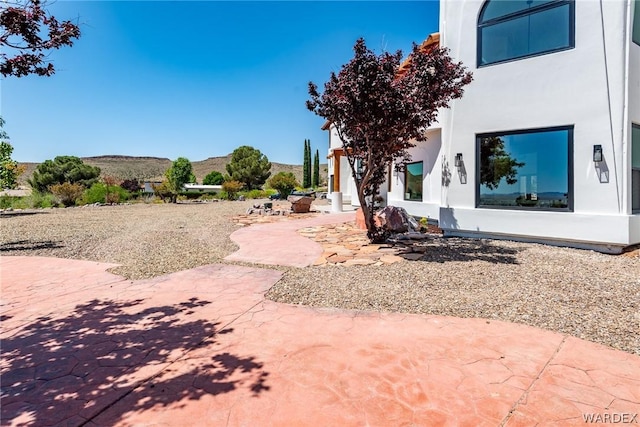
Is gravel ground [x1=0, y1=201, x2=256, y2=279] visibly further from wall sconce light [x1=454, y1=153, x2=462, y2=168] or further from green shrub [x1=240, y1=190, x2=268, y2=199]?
green shrub [x1=240, y1=190, x2=268, y2=199]

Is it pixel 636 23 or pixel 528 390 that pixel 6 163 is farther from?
pixel 636 23

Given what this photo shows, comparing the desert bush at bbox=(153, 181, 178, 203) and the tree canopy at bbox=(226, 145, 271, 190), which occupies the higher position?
the tree canopy at bbox=(226, 145, 271, 190)

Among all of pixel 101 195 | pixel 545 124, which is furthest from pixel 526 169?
pixel 101 195

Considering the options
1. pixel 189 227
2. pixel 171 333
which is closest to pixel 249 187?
pixel 189 227

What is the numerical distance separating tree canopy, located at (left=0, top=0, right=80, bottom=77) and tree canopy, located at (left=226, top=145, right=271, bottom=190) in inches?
1715

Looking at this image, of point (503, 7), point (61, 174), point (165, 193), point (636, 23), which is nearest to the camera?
point (636, 23)

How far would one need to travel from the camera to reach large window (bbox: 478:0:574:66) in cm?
768

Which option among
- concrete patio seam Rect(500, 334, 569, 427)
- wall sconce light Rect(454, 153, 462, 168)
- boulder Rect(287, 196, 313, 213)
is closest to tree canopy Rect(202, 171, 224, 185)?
boulder Rect(287, 196, 313, 213)

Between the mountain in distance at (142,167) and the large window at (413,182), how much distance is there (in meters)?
45.0

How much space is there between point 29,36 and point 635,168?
12160 mm

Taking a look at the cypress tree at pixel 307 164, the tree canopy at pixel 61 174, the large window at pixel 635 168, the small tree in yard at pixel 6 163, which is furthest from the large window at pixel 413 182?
the cypress tree at pixel 307 164

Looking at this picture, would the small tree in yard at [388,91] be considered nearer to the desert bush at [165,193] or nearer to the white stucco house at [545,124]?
the white stucco house at [545,124]

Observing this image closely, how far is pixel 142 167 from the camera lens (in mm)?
72125

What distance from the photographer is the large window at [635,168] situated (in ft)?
24.3
